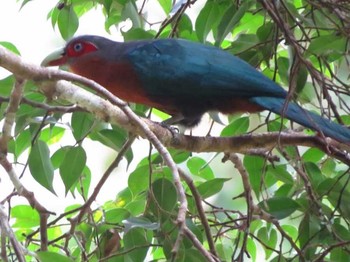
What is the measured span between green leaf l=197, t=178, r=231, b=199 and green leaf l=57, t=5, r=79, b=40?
0.68 metres

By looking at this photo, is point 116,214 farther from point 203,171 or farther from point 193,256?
point 203,171

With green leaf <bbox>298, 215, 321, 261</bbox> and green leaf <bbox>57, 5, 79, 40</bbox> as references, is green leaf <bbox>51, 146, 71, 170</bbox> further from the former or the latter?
green leaf <bbox>298, 215, 321, 261</bbox>

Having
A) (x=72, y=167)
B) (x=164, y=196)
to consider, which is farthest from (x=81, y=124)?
(x=164, y=196)

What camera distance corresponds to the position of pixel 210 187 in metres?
2.33

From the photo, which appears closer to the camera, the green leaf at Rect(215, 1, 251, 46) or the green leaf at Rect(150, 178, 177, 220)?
the green leaf at Rect(150, 178, 177, 220)

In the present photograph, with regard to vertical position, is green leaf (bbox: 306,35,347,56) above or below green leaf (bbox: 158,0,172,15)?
below

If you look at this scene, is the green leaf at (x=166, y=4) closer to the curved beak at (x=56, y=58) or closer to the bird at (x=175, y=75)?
the bird at (x=175, y=75)

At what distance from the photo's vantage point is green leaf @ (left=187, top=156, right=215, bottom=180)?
258cm

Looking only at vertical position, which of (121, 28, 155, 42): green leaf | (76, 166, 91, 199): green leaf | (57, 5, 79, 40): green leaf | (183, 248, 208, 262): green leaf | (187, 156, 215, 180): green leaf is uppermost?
(57, 5, 79, 40): green leaf

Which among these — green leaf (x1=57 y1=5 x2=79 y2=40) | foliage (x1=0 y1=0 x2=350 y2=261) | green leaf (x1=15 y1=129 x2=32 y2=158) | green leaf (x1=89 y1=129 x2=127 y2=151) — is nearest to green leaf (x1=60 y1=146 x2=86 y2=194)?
foliage (x1=0 y1=0 x2=350 y2=261)

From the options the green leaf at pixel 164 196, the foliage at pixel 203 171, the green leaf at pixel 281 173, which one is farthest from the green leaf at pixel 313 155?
the green leaf at pixel 164 196

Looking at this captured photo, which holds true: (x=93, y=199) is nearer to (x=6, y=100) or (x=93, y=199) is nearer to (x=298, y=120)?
(x=6, y=100)

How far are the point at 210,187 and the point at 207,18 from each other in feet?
1.75

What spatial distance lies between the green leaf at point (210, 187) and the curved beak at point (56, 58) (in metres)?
0.79
